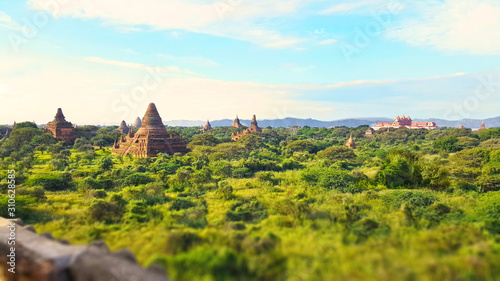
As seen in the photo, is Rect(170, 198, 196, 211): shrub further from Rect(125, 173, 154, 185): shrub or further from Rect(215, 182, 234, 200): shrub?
Rect(125, 173, 154, 185): shrub

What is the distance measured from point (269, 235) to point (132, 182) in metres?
15.6

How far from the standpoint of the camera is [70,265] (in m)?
7.04

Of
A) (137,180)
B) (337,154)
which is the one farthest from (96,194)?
(337,154)

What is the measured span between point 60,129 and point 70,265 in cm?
6330

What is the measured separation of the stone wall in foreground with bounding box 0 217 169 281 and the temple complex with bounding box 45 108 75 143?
6000cm

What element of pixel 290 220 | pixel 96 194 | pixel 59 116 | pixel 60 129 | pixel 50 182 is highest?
pixel 59 116

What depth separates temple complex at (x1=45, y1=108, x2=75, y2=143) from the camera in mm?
59250

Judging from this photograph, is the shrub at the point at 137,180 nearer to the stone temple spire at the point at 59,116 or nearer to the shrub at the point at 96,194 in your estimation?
the shrub at the point at 96,194

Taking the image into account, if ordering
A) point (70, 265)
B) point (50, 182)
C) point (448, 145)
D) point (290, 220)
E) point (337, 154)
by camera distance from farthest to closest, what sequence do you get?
point (448, 145) → point (337, 154) → point (50, 182) → point (290, 220) → point (70, 265)

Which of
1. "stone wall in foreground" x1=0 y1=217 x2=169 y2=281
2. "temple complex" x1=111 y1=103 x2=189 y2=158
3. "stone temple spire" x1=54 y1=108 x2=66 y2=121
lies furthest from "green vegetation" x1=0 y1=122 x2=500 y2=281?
"stone temple spire" x1=54 y1=108 x2=66 y2=121

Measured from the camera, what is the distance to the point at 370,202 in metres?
16.7

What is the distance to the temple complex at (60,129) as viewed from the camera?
5925cm

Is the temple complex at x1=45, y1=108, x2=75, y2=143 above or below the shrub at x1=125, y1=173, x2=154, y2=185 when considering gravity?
above

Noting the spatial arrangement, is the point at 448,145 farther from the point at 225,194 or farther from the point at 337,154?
the point at 225,194
